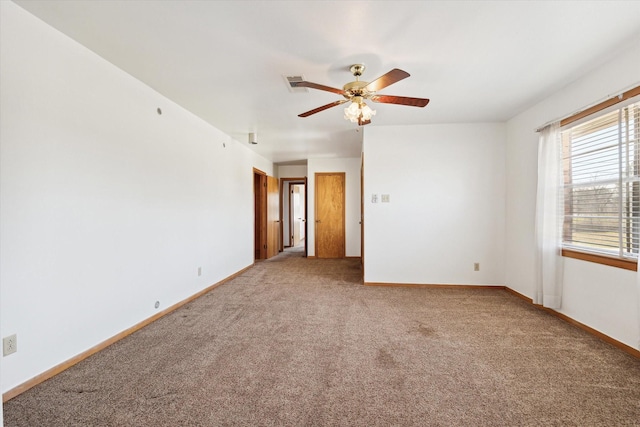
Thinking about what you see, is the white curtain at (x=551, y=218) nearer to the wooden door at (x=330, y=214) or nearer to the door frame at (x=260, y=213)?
the wooden door at (x=330, y=214)

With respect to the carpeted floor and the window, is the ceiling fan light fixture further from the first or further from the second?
the window

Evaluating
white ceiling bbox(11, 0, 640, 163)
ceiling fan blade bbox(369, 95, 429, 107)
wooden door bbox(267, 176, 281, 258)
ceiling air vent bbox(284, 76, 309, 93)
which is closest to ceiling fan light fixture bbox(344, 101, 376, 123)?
ceiling fan blade bbox(369, 95, 429, 107)

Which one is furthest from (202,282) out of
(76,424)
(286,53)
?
(286,53)

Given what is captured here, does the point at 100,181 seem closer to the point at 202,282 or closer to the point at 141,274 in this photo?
the point at 141,274

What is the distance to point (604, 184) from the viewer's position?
259cm

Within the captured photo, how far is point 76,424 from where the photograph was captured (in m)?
1.55

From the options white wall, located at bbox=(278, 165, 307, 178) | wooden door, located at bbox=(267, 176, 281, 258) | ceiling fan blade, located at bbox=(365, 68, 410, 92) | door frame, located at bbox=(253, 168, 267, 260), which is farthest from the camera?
white wall, located at bbox=(278, 165, 307, 178)

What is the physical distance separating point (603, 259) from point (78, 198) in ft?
14.4

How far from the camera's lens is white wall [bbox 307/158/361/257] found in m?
6.90

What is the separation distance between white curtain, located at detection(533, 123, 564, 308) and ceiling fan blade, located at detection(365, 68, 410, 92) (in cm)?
217

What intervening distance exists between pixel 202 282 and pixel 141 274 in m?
1.20

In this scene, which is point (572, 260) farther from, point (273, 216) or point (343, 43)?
point (273, 216)

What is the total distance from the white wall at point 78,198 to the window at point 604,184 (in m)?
4.29

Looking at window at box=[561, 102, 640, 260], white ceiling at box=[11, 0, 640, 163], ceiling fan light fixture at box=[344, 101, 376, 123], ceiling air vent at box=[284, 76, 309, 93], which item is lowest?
window at box=[561, 102, 640, 260]
